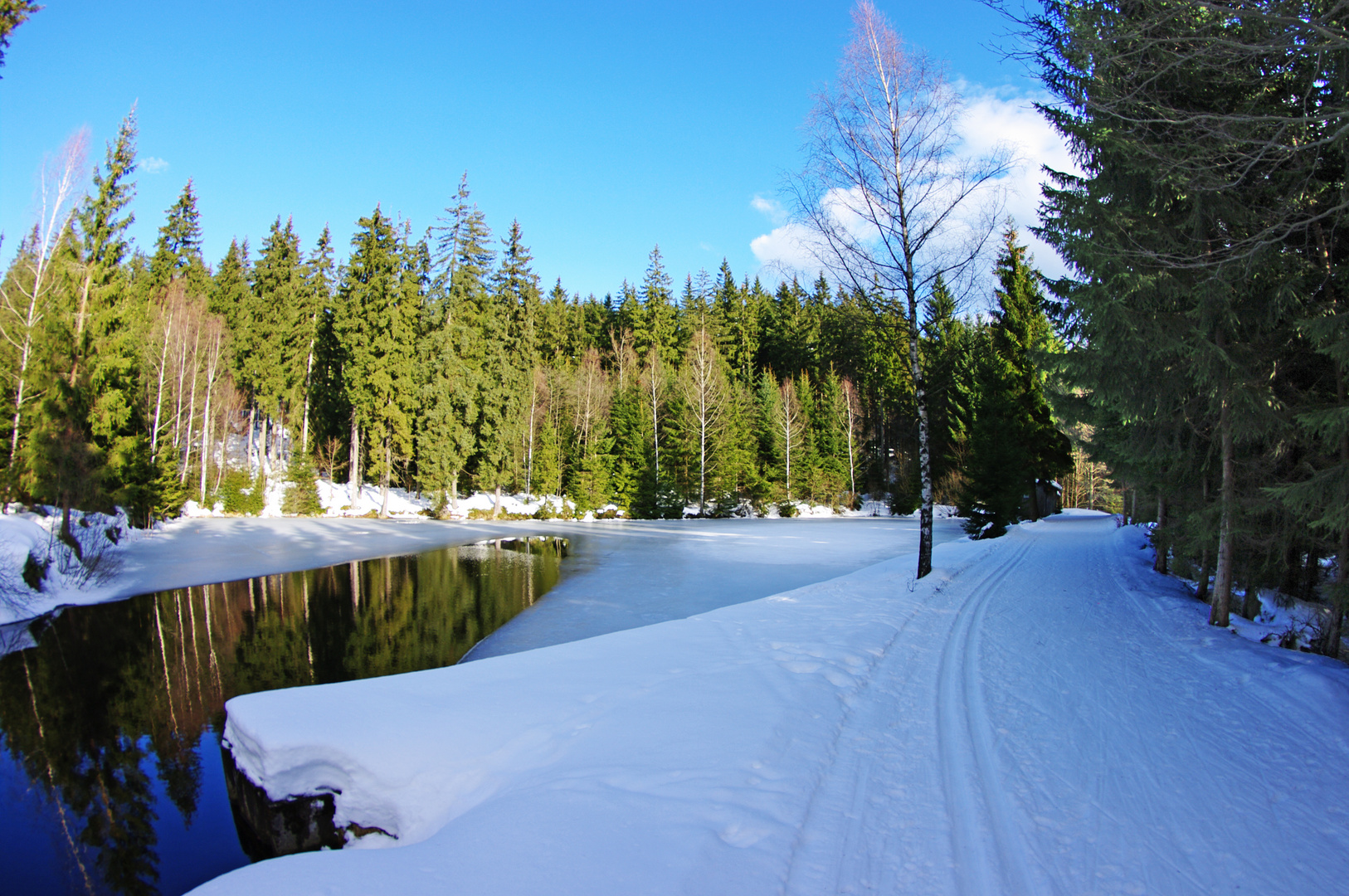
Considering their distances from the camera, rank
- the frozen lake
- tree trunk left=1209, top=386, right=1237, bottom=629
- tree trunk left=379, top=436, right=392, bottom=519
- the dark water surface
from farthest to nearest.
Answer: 1. tree trunk left=379, top=436, right=392, bottom=519
2. the frozen lake
3. tree trunk left=1209, top=386, right=1237, bottom=629
4. the dark water surface

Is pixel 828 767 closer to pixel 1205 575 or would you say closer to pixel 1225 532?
pixel 1225 532

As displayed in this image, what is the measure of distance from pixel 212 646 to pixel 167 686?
1819mm

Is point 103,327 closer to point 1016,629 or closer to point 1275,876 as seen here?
point 1016,629

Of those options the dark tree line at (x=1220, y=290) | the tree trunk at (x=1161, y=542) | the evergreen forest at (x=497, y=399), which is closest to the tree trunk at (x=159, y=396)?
the evergreen forest at (x=497, y=399)

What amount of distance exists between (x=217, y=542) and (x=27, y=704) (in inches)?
600

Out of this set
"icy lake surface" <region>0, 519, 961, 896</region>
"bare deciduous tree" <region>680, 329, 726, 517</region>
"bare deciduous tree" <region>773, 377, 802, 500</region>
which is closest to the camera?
"icy lake surface" <region>0, 519, 961, 896</region>

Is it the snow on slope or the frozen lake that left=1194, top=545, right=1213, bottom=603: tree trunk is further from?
the frozen lake

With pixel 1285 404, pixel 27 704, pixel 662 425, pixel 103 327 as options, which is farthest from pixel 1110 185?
pixel 662 425

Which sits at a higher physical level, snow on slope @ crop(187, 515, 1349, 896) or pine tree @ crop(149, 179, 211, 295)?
pine tree @ crop(149, 179, 211, 295)

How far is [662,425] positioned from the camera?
37062 mm

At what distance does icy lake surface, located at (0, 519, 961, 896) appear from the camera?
186 inches

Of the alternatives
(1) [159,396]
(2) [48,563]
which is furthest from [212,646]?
(1) [159,396]

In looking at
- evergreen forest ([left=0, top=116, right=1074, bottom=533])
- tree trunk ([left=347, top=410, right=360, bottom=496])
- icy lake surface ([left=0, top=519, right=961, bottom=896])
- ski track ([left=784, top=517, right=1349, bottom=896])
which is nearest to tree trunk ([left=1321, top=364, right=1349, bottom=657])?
ski track ([left=784, top=517, right=1349, bottom=896])

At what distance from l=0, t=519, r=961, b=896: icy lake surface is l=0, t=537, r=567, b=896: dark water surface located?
0.08ft
